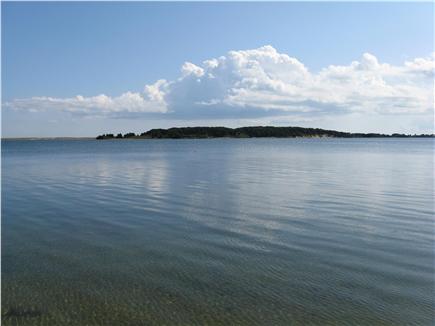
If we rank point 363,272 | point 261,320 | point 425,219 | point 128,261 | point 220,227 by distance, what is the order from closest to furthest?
point 261,320 → point 363,272 → point 128,261 → point 220,227 → point 425,219

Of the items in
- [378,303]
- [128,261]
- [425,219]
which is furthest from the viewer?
[425,219]

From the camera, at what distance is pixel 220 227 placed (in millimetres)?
15758

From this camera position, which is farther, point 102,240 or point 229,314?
point 102,240

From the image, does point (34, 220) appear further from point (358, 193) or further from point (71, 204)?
point (358, 193)

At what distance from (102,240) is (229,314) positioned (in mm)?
7154

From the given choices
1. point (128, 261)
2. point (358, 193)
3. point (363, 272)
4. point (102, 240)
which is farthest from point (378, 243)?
point (358, 193)

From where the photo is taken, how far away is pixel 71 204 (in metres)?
21.5

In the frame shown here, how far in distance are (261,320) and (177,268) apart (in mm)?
3582

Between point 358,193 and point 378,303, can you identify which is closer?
point 378,303

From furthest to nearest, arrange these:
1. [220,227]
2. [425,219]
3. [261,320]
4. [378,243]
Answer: [425,219] < [220,227] < [378,243] < [261,320]

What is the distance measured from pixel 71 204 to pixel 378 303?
1722cm

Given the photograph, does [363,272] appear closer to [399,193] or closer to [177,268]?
[177,268]

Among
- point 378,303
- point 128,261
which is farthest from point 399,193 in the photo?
point 128,261

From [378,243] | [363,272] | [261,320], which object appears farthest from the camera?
[378,243]
